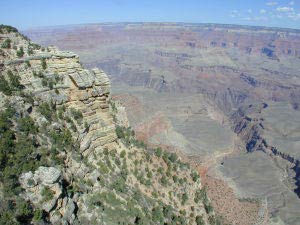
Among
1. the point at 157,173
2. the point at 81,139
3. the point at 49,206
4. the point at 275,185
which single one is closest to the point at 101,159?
the point at 81,139

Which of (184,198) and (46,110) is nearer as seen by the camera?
(46,110)

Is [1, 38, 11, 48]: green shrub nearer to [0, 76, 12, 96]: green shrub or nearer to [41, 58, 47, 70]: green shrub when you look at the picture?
[41, 58, 47, 70]: green shrub

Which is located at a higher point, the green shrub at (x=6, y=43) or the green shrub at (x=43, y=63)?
the green shrub at (x=6, y=43)

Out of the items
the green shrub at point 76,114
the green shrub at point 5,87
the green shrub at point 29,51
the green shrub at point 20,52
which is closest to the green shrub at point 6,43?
the green shrub at point 20,52

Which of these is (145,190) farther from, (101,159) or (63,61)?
(63,61)

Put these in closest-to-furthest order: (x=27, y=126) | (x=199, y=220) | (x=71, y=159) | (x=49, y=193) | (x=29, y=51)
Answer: (x=49, y=193), (x=27, y=126), (x=71, y=159), (x=29, y=51), (x=199, y=220)

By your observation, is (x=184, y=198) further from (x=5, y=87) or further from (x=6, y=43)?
(x=6, y=43)

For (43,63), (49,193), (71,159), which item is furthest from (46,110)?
(49,193)

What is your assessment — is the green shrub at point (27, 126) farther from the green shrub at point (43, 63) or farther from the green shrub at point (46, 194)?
the green shrub at point (43, 63)
